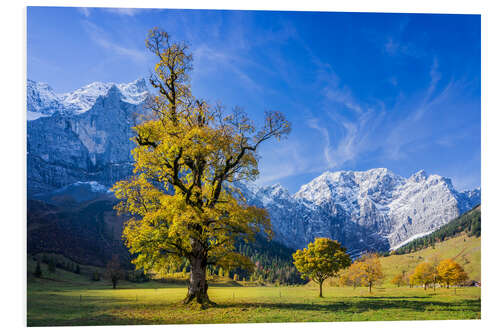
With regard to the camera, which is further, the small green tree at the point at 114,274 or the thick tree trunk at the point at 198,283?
the small green tree at the point at 114,274

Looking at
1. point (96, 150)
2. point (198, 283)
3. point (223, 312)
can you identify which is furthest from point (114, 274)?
point (96, 150)

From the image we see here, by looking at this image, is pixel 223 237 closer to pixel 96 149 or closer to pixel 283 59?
pixel 283 59

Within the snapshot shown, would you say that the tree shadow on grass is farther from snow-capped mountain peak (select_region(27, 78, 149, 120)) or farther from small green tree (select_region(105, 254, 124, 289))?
small green tree (select_region(105, 254, 124, 289))

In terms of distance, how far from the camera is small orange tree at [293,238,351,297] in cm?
1942

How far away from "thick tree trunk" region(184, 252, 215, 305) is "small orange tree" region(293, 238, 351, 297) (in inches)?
350

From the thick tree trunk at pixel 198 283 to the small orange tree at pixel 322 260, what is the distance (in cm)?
889

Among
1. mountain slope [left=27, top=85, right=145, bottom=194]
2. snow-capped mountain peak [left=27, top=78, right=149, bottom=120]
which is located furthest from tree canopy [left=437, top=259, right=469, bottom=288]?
mountain slope [left=27, top=85, right=145, bottom=194]

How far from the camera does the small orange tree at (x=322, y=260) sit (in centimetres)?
1942

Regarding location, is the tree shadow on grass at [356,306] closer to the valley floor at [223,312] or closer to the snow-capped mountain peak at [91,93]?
the valley floor at [223,312]

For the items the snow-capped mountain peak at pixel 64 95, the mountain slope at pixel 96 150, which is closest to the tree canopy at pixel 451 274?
the snow-capped mountain peak at pixel 64 95

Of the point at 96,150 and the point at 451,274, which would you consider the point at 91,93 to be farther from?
the point at 96,150

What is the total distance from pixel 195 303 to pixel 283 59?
1051 centimetres

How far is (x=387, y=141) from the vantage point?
2023 cm

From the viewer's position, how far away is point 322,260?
63.9 ft
